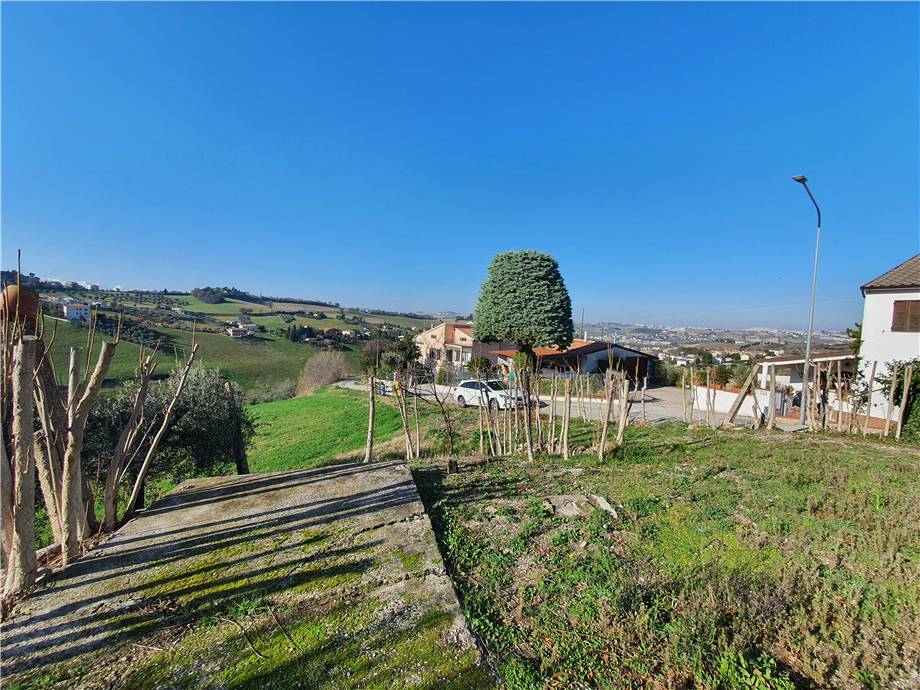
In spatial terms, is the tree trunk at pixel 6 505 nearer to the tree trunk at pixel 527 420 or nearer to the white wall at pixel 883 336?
the tree trunk at pixel 527 420

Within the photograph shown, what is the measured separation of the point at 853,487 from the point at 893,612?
2.87 m

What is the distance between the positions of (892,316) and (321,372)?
2901 centimetres

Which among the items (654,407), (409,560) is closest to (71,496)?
(409,560)

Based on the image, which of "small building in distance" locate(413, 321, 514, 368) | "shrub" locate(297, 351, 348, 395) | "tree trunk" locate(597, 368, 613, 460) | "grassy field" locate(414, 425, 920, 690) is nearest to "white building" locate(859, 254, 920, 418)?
"grassy field" locate(414, 425, 920, 690)

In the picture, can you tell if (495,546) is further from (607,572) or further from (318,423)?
(318,423)

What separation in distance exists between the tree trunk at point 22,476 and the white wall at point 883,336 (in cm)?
1875

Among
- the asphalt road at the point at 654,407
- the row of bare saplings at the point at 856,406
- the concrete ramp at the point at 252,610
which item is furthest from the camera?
the asphalt road at the point at 654,407

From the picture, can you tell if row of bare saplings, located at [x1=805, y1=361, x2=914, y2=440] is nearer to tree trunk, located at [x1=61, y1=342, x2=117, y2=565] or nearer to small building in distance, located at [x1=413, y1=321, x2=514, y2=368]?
tree trunk, located at [x1=61, y1=342, x2=117, y2=565]

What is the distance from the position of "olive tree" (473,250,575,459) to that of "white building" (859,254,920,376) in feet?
43.4

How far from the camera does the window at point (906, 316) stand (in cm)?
1261

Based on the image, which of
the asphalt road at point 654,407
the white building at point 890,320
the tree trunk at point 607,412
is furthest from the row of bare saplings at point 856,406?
the tree trunk at point 607,412

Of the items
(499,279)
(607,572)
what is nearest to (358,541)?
(607,572)

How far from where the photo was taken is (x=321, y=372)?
2830cm

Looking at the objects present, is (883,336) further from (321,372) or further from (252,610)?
(321,372)
